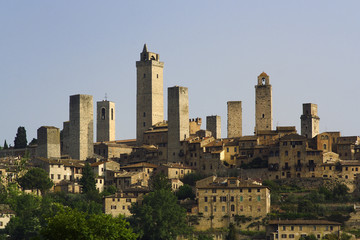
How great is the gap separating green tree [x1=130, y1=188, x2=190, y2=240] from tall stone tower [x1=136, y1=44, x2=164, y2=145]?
25.8m

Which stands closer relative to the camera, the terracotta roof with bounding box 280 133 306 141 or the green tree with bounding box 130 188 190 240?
the green tree with bounding box 130 188 190 240

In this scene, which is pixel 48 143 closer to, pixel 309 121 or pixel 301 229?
pixel 309 121

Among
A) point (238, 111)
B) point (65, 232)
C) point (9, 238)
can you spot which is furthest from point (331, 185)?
point (65, 232)

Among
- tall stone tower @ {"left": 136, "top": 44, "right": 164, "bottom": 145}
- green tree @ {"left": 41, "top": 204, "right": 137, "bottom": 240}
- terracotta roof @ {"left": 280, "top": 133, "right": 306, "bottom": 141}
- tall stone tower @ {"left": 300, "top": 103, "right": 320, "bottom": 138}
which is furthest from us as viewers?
tall stone tower @ {"left": 136, "top": 44, "right": 164, "bottom": 145}

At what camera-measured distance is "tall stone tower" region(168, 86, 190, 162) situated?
11000 cm

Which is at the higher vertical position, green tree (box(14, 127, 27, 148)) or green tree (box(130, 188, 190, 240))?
green tree (box(14, 127, 27, 148))

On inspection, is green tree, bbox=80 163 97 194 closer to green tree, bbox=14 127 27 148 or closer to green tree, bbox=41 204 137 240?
green tree, bbox=14 127 27 148

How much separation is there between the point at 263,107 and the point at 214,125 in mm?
7937

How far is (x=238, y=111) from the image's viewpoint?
113 meters

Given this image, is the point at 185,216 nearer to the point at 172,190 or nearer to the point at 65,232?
the point at 172,190

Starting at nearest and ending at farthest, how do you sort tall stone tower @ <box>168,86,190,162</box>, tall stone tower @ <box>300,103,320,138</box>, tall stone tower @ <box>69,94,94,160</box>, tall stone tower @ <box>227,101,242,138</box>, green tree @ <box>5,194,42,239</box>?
green tree @ <box>5,194,42,239</box>, tall stone tower @ <box>300,103,320,138</box>, tall stone tower @ <box>168,86,190,162</box>, tall stone tower @ <box>227,101,242,138</box>, tall stone tower @ <box>69,94,94,160</box>

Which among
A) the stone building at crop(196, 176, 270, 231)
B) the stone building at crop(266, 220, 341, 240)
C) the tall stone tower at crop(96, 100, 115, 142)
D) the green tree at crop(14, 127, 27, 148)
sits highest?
the tall stone tower at crop(96, 100, 115, 142)

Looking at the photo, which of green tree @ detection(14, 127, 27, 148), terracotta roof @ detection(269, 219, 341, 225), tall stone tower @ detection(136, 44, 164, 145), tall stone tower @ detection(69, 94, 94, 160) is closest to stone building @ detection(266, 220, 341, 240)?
terracotta roof @ detection(269, 219, 341, 225)

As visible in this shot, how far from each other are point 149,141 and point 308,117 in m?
17.7
